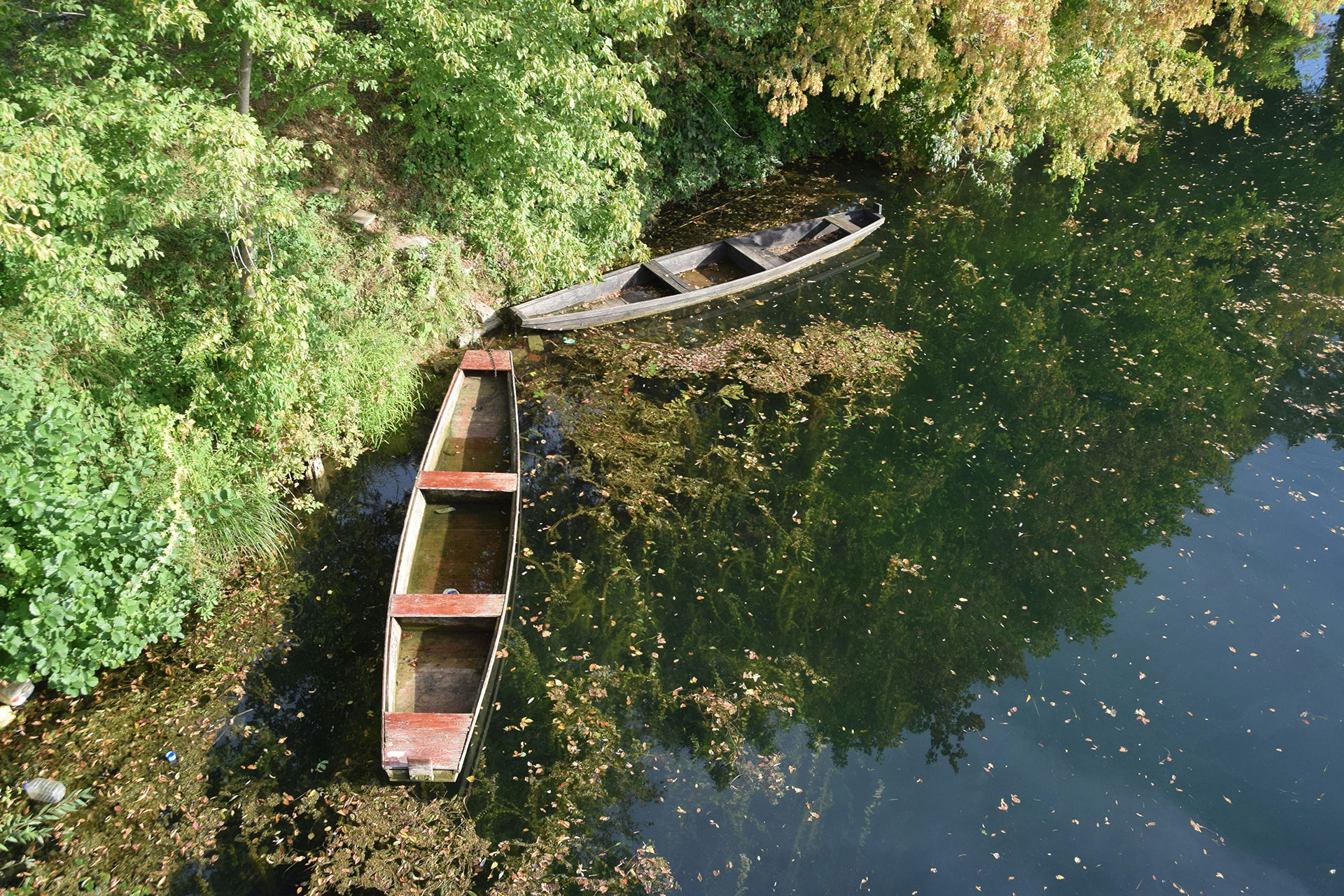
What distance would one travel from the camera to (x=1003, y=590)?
8422 mm

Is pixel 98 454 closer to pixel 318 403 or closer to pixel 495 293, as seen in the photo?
pixel 318 403

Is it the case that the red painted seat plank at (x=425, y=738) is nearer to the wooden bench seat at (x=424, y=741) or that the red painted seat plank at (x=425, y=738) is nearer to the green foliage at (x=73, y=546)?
the wooden bench seat at (x=424, y=741)

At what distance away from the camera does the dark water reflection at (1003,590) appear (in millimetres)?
6395

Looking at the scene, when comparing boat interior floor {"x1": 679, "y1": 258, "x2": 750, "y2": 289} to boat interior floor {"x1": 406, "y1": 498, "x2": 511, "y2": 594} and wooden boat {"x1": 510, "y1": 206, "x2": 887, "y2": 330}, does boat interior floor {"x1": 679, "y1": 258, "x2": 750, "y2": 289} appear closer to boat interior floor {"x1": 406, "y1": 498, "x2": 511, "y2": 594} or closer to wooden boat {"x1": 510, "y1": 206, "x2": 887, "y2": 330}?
wooden boat {"x1": 510, "y1": 206, "x2": 887, "y2": 330}

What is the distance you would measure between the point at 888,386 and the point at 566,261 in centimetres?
487

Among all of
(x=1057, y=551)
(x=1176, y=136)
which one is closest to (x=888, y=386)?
(x=1057, y=551)

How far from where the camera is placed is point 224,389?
7996mm

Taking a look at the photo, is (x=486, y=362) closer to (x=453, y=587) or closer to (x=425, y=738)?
(x=453, y=587)

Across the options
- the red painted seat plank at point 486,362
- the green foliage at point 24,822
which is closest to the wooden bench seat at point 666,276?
the red painted seat plank at point 486,362

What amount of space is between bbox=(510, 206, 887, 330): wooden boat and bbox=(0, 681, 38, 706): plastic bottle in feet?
23.0

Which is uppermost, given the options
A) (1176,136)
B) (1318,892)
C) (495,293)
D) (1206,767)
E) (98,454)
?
(1176,136)

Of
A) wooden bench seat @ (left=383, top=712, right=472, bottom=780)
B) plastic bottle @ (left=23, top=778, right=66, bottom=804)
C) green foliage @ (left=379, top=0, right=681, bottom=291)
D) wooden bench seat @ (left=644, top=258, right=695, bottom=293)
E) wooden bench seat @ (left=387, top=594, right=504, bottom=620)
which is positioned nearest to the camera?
plastic bottle @ (left=23, top=778, right=66, bottom=804)

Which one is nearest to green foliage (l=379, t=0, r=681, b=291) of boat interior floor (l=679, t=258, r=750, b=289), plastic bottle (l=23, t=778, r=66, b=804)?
boat interior floor (l=679, t=258, r=750, b=289)

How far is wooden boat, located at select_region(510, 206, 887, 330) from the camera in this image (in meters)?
11.9
